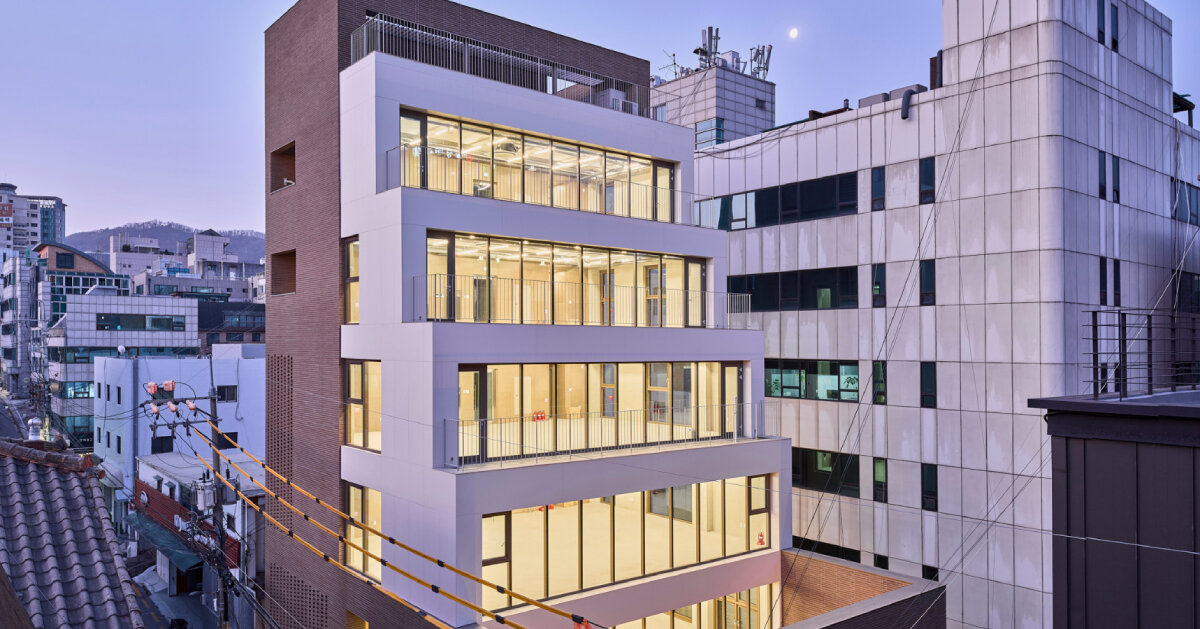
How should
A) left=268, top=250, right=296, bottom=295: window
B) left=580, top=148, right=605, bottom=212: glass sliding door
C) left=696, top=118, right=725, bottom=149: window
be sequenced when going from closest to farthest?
left=580, top=148, right=605, bottom=212: glass sliding door, left=268, top=250, right=296, bottom=295: window, left=696, top=118, right=725, bottom=149: window

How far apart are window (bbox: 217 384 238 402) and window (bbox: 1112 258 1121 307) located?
139 ft

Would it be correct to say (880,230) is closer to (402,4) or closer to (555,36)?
(555,36)

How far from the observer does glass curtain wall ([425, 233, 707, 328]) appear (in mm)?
18234

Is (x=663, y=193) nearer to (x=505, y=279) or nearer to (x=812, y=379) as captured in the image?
(x=505, y=279)

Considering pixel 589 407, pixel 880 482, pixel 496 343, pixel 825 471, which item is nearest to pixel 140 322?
pixel 589 407

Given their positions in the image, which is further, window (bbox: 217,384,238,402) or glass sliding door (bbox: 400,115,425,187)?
window (bbox: 217,384,238,402)

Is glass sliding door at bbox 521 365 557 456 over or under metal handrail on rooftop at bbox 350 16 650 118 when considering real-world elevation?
under

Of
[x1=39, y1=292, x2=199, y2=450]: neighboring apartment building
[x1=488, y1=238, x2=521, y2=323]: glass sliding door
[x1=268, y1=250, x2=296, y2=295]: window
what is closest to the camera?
[x1=488, y1=238, x2=521, y2=323]: glass sliding door

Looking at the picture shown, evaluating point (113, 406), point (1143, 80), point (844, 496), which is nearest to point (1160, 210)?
point (1143, 80)

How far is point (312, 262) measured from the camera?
20750mm

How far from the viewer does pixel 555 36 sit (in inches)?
912

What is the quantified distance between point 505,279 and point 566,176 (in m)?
3.71

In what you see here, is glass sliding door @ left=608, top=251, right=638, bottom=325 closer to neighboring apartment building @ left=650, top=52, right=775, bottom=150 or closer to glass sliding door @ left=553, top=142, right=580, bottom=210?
glass sliding door @ left=553, top=142, right=580, bottom=210

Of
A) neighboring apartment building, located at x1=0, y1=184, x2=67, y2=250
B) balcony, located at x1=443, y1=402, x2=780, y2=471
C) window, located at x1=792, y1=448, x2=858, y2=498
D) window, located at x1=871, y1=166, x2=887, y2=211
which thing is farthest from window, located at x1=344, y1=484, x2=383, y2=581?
neighboring apartment building, located at x1=0, y1=184, x2=67, y2=250
